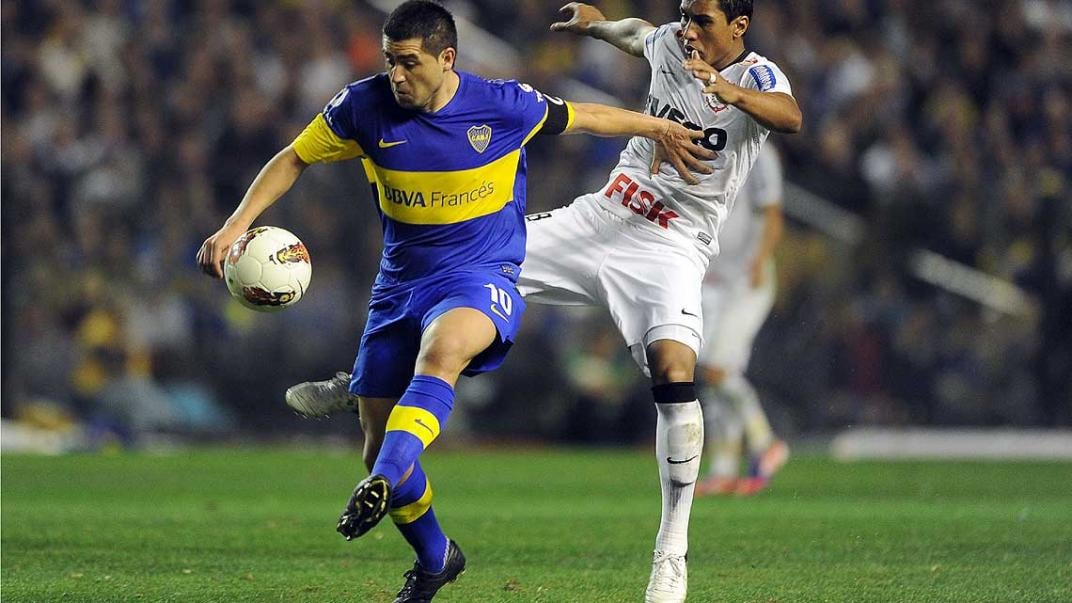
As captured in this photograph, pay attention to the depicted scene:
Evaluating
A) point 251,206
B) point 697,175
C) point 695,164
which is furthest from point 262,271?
point 697,175

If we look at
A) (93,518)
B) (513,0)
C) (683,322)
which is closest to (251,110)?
(513,0)

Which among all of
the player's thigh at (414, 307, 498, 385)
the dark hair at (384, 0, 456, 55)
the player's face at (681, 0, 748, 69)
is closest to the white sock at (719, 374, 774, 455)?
the player's face at (681, 0, 748, 69)

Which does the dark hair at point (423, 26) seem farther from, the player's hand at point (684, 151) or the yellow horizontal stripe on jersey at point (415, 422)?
the yellow horizontal stripe on jersey at point (415, 422)

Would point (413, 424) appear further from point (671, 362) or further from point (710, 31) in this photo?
point (710, 31)

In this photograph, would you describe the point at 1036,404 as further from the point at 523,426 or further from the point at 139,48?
the point at 139,48

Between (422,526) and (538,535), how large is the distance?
250 cm

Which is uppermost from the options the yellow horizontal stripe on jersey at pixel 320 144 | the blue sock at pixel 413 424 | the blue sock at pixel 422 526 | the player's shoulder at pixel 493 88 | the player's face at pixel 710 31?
the player's face at pixel 710 31

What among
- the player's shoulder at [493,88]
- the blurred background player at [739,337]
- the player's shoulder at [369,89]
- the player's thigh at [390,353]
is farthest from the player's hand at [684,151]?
the blurred background player at [739,337]

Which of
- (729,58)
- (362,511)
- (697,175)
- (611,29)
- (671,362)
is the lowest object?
(362,511)

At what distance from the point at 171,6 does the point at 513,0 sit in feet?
12.6

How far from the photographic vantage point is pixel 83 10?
1802cm

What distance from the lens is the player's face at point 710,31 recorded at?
7.14 m

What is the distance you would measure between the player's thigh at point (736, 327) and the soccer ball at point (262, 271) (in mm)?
5813

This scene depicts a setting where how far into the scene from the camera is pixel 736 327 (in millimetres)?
11836
